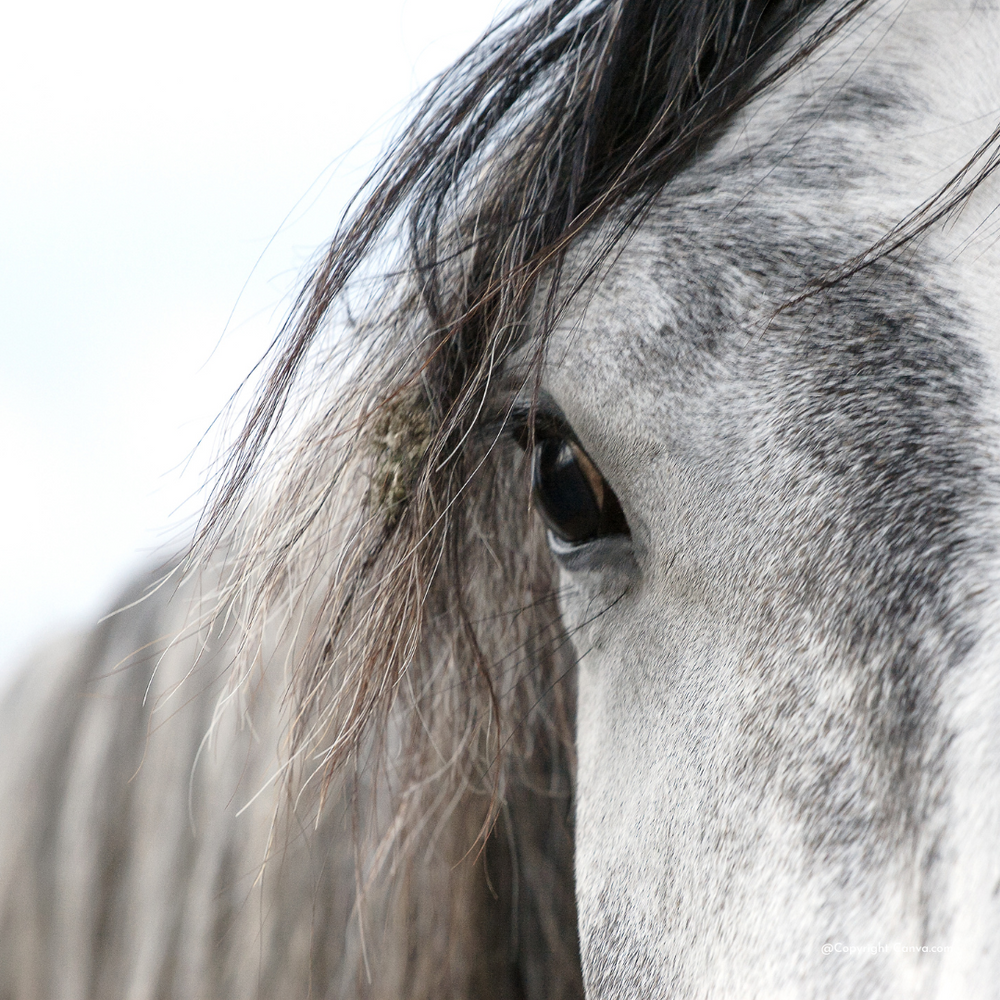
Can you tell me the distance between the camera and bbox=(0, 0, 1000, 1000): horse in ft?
1.33

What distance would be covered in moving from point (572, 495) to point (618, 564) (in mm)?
52

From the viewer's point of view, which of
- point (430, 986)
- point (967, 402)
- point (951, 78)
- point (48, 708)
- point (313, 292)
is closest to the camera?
point (967, 402)

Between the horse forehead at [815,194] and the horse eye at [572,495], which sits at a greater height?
the horse forehead at [815,194]

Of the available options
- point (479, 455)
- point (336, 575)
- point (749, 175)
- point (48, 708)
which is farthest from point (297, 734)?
point (749, 175)

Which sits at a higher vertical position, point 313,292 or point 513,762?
point 313,292

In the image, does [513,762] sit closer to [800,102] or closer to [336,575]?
[336,575]

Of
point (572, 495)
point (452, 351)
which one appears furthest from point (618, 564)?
point (452, 351)

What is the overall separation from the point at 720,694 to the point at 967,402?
0.60 feet

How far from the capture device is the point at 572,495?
1.96 ft

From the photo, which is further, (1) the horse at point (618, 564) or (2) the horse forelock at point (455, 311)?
(2) the horse forelock at point (455, 311)

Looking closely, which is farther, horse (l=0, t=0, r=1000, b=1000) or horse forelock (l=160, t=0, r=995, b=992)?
horse forelock (l=160, t=0, r=995, b=992)

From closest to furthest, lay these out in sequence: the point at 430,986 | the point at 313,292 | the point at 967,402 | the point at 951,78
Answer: the point at 967,402 < the point at 951,78 < the point at 313,292 < the point at 430,986

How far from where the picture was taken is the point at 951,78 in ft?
1.72

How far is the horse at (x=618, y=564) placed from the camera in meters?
Answer: 0.41
